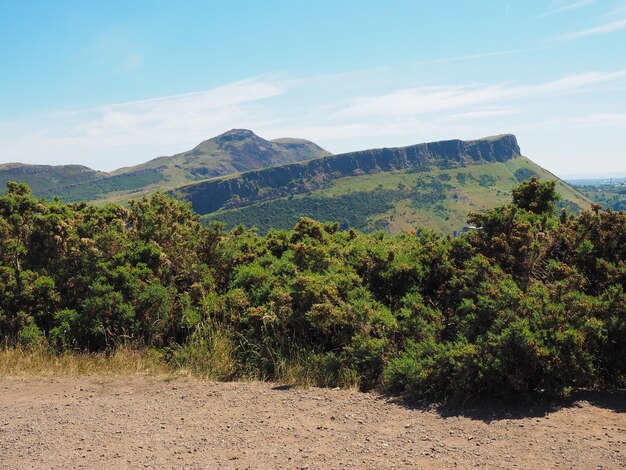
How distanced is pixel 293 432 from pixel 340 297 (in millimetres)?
2391

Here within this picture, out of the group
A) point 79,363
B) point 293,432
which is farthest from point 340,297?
point 79,363

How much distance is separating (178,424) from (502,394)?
3119mm

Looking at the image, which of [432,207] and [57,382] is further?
[432,207]

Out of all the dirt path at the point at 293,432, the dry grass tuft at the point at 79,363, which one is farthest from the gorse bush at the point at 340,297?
the dirt path at the point at 293,432

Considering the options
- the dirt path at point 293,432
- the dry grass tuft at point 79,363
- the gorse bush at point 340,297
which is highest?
the gorse bush at point 340,297

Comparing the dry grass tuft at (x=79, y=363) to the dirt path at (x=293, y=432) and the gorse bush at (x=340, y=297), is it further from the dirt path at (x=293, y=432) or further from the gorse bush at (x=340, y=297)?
the dirt path at (x=293, y=432)

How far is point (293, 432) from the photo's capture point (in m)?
4.64

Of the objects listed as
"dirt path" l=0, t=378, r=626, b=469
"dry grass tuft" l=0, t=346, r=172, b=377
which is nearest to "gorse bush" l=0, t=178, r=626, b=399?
"dry grass tuft" l=0, t=346, r=172, b=377

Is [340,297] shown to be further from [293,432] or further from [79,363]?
[79,363]

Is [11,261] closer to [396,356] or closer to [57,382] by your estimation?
[57,382]

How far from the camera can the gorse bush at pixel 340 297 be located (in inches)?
202

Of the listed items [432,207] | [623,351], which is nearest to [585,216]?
[623,351]

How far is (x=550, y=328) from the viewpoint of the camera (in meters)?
5.00

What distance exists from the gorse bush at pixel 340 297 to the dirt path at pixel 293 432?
0.44m
